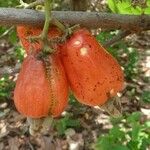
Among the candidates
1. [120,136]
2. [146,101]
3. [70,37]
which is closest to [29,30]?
[70,37]

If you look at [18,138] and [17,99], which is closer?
[17,99]

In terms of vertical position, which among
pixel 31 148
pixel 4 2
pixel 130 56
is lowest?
pixel 31 148

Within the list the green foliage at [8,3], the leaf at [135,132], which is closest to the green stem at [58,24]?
the green foliage at [8,3]

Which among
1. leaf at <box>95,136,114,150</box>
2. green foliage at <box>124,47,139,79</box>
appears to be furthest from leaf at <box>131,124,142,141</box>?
green foliage at <box>124,47,139,79</box>

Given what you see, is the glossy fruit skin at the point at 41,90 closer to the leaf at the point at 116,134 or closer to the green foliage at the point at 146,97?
the leaf at the point at 116,134

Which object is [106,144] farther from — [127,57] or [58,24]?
[127,57]

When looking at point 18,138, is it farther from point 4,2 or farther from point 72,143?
point 4,2

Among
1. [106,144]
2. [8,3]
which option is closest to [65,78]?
[8,3]

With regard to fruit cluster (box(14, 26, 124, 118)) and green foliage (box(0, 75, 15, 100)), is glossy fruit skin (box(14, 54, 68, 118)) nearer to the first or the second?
fruit cluster (box(14, 26, 124, 118))
